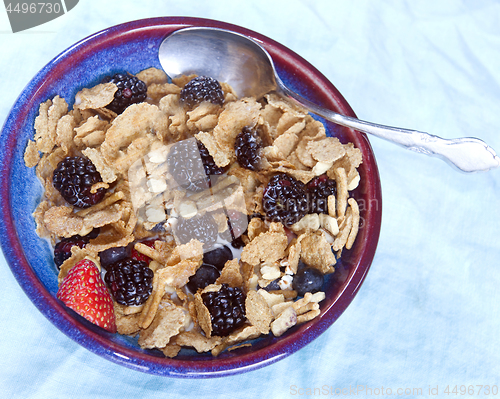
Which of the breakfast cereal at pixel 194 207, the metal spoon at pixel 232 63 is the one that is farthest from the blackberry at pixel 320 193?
the metal spoon at pixel 232 63

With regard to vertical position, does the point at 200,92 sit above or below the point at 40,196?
above

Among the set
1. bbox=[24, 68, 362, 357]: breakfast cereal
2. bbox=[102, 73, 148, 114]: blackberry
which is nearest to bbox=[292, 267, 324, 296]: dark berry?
bbox=[24, 68, 362, 357]: breakfast cereal

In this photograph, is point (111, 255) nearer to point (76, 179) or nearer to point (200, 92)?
point (76, 179)

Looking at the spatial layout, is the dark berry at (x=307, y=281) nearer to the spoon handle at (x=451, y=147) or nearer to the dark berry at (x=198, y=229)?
the dark berry at (x=198, y=229)

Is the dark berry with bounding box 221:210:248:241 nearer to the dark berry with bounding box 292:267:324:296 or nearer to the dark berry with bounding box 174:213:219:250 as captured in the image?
the dark berry with bounding box 174:213:219:250

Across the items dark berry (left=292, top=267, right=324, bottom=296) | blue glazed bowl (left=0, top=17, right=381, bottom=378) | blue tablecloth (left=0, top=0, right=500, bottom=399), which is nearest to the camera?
blue glazed bowl (left=0, top=17, right=381, bottom=378)

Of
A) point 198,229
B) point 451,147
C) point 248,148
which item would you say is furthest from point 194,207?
point 451,147

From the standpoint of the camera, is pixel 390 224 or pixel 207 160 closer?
pixel 207 160
